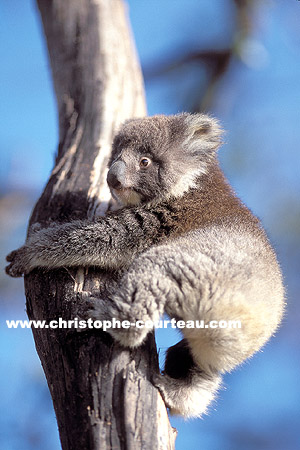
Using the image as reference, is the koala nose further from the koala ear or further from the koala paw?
the koala paw

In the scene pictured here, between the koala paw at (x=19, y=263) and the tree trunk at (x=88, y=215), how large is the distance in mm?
100

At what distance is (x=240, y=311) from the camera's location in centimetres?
345

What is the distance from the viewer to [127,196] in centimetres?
450

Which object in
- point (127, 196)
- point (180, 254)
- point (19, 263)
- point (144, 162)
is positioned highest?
point (144, 162)

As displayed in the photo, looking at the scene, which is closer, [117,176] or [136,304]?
[136,304]

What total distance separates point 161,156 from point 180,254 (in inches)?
50.9

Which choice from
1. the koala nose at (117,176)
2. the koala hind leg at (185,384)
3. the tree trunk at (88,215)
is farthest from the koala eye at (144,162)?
the koala hind leg at (185,384)

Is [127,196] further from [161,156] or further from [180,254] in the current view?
[180,254]

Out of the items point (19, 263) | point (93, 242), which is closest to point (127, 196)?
point (93, 242)

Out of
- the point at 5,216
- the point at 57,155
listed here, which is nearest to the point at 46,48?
the point at 57,155

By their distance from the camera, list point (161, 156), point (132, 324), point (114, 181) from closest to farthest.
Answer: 1. point (132, 324)
2. point (114, 181)
3. point (161, 156)

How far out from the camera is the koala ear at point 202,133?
4.72 meters

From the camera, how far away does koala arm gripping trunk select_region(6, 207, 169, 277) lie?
401 centimetres

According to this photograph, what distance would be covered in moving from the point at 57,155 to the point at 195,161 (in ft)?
5.78
